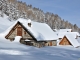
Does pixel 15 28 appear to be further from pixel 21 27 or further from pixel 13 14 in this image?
pixel 13 14

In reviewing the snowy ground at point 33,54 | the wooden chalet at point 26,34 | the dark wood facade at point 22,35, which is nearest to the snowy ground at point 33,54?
the snowy ground at point 33,54

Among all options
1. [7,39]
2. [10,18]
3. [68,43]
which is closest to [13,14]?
[10,18]

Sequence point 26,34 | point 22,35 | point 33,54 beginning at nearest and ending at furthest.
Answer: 1. point 33,54
2. point 26,34
3. point 22,35

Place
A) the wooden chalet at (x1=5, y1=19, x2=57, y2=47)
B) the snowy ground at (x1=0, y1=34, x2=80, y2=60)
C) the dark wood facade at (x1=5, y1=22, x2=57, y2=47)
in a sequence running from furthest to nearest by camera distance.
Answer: the dark wood facade at (x1=5, y1=22, x2=57, y2=47)
the wooden chalet at (x1=5, y1=19, x2=57, y2=47)
the snowy ground at (x1=0, y1=34, x2=80, y2=60)

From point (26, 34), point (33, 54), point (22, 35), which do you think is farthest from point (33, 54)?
point (22, 35)

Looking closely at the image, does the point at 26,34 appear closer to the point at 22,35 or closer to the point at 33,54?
the point at 22,35

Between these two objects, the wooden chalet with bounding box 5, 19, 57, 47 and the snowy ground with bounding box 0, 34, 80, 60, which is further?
the wooden chalet with bounding box 5, 19, 57, 47

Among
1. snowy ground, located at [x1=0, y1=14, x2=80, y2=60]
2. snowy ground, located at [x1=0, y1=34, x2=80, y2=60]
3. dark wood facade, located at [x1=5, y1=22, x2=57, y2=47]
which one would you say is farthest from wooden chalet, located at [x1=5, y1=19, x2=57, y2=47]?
snowy ground, located at [x1=0, y1=34, x2=80, y2=60]

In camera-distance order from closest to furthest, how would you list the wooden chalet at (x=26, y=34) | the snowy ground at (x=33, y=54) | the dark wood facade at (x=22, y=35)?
the snowy ground at (x=33, y=54) → the wooden chalet at (x=26, y=34) → the dark wood facade at (x=22, y=35)

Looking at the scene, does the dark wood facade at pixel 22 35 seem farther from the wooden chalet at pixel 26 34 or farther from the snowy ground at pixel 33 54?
the snowy ground at pixel 33 54

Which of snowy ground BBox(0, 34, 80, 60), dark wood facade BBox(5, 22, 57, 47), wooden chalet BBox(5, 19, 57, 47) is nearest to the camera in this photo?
snowy ground BBox(0, 34, 80, 60)

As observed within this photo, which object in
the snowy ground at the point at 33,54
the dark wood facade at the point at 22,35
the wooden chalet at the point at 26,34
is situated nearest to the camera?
the snowy ground at the point at 33,54

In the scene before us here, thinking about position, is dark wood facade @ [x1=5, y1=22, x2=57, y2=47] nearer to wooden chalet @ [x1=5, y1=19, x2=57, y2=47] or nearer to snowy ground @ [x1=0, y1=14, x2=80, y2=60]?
wooden chalet @ [x1=5, y1=19, x2=57, y2=47]

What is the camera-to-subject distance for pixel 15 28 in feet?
122
